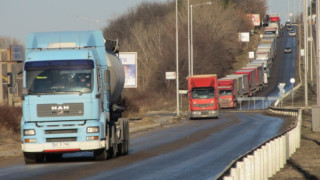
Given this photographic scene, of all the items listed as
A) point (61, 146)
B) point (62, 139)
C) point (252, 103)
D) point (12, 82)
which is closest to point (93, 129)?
point (62, 139)

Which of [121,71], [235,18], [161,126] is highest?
[235,18]

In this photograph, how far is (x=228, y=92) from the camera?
83.0 metres

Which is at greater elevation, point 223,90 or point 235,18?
point 235,18

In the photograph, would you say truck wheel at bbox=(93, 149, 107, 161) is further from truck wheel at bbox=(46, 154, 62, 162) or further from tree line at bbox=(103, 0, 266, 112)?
tree line at bbox=(103, 0, 266, 112)

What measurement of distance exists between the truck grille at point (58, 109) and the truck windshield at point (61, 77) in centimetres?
39

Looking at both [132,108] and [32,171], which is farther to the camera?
[132,108]

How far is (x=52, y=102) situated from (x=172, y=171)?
4.84 m

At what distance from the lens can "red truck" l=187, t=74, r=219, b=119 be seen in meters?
62.7

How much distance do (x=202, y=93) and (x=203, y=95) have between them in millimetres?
209

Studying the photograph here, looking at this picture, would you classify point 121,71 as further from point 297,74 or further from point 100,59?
point 297,74

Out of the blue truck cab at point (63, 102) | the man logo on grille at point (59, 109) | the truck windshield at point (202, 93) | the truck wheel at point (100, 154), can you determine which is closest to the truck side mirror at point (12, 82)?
the blue truck cab at point (63, 102)

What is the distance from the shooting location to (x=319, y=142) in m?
31.2

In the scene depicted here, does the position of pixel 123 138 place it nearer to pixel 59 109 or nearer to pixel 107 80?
pixel 107 80

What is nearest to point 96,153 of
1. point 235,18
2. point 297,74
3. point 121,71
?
point 121,71
